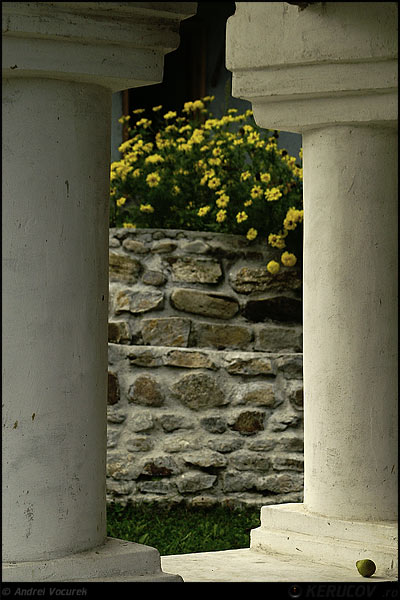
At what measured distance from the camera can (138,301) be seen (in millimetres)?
6043

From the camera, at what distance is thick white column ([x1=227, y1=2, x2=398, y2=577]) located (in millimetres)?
3967

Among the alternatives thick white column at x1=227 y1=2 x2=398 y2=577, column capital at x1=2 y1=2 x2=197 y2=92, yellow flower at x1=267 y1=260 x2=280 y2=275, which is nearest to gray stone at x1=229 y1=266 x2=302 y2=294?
yellow flower at x1=267 y1=260 x2=280 y2=275

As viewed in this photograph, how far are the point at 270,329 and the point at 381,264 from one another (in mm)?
2045

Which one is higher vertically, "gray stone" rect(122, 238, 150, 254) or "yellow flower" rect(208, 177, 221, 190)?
"yellow flower" rect(208, 177, 221, 190)

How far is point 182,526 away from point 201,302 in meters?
1.36

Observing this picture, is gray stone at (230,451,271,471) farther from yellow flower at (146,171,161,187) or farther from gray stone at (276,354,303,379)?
yellow flower at (146,171,161,187)

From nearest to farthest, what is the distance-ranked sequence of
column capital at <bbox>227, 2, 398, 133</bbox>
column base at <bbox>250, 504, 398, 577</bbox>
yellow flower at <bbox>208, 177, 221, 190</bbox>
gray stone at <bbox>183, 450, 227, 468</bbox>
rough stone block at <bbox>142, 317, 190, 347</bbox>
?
column capital at <bbox>227, 2, 398, 133</bbox> < column base at <bbox>250, 504, 398, 577</bbox> < gray stone at <bbox>183, 450, 227, 468</bbox> < rough stone block at <bbox>142, 317, 190, 347</bbox> < yellow flower at <bbox>208, 177, 221, 190</bbox>

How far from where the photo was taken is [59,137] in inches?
118

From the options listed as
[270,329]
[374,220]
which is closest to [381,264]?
[374,220]

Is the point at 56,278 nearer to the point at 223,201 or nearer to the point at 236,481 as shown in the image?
the point at 236,481

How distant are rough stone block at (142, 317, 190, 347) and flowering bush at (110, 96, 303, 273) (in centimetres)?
65

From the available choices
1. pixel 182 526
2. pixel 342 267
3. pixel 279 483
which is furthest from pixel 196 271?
pixel 342 267

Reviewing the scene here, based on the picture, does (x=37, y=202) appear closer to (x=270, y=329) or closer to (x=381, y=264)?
(x=381, y=264)

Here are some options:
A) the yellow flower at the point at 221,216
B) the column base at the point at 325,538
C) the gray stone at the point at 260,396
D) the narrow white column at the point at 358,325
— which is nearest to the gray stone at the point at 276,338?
the gray stone at the point at 260,396
